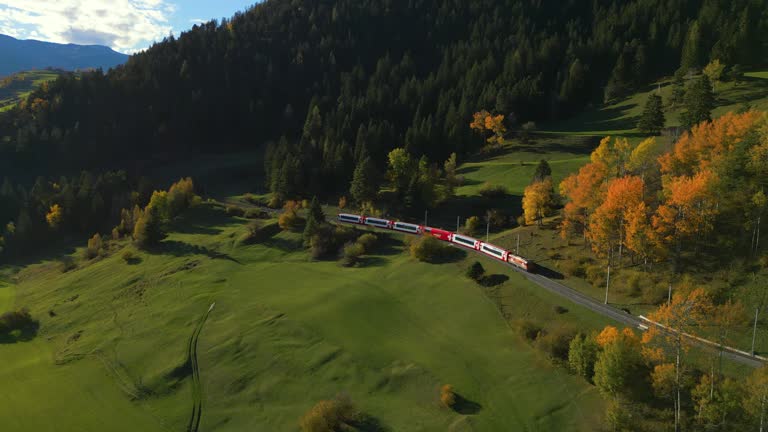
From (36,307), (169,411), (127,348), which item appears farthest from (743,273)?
(36,307)

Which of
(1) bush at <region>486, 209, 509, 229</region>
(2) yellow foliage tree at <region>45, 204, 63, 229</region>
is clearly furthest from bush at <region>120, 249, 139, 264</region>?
(1) bush at <region>486, 209, 509, 229</region>

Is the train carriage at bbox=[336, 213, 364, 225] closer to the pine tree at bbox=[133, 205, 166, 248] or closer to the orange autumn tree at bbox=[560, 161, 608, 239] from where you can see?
the pine tree at bbox=[133, 205, 166, 248]

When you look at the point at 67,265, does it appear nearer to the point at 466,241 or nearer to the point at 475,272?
the point at 466,241

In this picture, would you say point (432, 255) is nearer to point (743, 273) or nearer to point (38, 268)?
point (743, 273)

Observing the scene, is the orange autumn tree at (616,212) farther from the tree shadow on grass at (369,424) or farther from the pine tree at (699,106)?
the pine tree at (699,106)

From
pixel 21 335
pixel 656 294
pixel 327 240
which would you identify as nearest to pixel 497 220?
pixel 327 240

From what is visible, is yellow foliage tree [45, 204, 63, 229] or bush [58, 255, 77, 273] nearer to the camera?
bush [58, 255, 77, 273]
